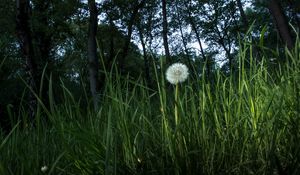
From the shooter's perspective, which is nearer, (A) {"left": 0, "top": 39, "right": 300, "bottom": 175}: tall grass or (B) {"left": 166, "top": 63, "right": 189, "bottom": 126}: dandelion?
(A) {"left": 0, "top": 39, "right": 300, "bottom": 175}: tall grass

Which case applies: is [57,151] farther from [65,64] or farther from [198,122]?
[65,64]

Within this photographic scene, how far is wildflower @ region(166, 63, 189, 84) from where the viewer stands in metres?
1.91

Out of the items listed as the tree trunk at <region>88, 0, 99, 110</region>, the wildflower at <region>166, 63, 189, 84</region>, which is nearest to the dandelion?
the wildflower at <region>166, 63, 189, 84</region>

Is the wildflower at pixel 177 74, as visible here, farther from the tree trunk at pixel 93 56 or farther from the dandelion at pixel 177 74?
the tree trunk at pixel 93 56

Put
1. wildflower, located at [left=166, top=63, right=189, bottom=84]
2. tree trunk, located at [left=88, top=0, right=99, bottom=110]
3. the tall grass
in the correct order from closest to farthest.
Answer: the tall grass < wildflower, located at [left=166, top=63, right=189, bottom=84] < tree trunk, located at [left=88, top=0, right=99, bottom=110]

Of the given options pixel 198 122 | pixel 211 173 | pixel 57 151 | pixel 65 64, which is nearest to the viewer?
pixel 211 173

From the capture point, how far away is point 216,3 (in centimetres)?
3722

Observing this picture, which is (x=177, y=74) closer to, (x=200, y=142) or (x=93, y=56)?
(x=200, y=142)

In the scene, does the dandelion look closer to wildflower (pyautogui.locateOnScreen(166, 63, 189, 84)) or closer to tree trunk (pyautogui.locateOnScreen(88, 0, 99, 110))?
wildflower (pyautogui.locateOnScreen(166, 63, 189, 84))

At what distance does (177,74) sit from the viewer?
1.95m

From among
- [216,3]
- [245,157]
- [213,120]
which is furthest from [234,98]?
[216,3]

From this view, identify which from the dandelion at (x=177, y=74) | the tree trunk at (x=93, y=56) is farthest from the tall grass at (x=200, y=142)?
the tree trunk at (x=93, y=56)

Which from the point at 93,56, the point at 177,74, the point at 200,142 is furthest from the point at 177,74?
the point at 93,56

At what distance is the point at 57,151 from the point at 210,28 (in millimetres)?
37750
